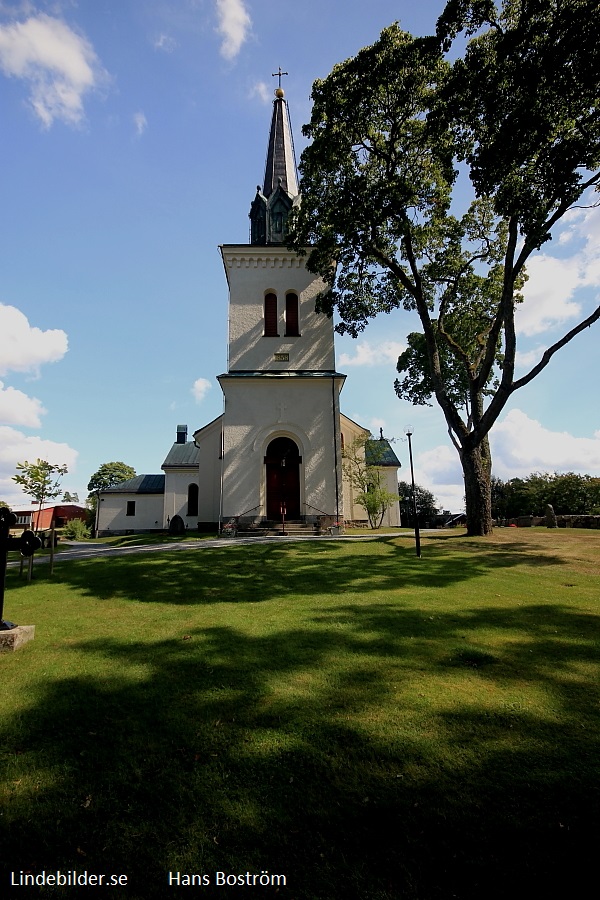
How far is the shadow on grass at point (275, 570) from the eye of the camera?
7988mm

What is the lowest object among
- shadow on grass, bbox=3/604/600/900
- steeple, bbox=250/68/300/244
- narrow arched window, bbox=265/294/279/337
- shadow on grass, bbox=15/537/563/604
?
shadow on grass, bbox=3/604/600/900

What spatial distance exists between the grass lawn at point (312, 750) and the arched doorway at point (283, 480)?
14663 mm

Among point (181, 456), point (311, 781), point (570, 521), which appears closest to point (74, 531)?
point (181, 456)

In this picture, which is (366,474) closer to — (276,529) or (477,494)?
(276,529)

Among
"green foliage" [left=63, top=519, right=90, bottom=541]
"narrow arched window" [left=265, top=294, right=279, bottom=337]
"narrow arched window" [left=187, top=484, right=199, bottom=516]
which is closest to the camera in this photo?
"narrow arched window" [left=265, top=294, right=279, bottom=337]

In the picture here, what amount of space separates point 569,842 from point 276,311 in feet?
74.6

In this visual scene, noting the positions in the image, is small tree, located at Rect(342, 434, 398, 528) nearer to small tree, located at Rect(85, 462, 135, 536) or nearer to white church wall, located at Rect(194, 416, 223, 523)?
white church wall, located at Rect(194, 416, 223, 523)

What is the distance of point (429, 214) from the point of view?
53.0ft

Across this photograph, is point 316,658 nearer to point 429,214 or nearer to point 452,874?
point 452,874

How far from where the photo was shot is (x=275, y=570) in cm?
998

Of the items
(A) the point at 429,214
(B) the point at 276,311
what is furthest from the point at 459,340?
(B) the point at 276,311

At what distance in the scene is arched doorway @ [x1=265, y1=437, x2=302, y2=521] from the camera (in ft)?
69.4

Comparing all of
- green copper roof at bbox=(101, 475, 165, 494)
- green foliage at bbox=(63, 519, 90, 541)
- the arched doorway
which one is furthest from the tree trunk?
green foliage at bbox=(63, 519, 90, 541)

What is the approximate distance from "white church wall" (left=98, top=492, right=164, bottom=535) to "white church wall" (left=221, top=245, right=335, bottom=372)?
24324 mm
